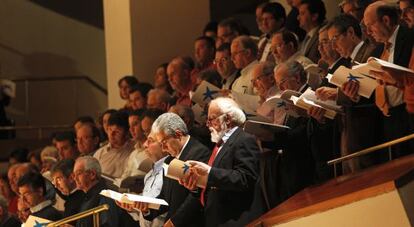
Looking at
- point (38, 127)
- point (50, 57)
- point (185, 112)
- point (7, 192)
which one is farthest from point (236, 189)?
point (50, 57)

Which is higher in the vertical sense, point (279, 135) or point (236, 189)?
point (279, 135)

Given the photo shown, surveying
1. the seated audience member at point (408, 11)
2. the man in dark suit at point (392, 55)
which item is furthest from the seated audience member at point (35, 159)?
the seated audience member at point (408, 11)

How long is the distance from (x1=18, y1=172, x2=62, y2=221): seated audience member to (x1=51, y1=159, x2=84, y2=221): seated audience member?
179mm

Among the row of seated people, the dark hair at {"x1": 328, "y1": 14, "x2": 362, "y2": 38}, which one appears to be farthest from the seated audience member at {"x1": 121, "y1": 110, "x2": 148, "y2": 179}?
the dark hair at {"x1": 328, "y1": 14, "x2": 362, "y2": 38}

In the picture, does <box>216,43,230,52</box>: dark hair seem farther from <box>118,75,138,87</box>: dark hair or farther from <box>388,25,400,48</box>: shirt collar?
<box>388,25,400,48</box>: shirt collar

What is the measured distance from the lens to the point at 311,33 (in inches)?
282

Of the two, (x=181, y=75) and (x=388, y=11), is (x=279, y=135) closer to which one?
(x=388, y=11)

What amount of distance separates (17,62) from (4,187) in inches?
186

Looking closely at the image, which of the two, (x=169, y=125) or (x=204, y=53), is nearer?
(x=169, y=125)

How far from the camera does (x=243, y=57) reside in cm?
714

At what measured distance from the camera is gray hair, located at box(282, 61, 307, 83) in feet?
19.5

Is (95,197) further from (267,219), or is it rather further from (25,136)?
(25,136)

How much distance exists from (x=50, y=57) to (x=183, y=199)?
27.0 feet

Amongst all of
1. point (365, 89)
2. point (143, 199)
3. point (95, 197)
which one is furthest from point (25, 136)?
point (365, 89)
